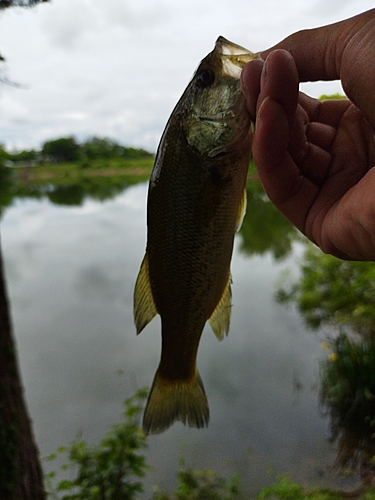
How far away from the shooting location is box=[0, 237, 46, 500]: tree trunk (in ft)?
9.42

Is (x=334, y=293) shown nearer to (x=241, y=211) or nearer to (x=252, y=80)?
(x=241, y=211)

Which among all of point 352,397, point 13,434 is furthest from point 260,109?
point 352,397

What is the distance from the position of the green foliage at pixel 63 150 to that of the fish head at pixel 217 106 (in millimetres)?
23628

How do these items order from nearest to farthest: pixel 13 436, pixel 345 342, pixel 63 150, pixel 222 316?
pixel 222 316
pixel 13 436
pixel 345 342
pixel 63 150

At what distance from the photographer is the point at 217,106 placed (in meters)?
1.33

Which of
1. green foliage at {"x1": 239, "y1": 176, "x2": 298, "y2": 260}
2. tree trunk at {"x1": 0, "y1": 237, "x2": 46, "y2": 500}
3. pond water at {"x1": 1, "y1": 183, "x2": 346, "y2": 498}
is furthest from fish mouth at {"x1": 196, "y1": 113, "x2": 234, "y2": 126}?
green foliage at {"x1": 239, "y1": 176, "x2": 298, "y2": 260}

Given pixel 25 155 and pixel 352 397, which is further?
pixel 25 155

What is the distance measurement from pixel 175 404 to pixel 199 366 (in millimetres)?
6389

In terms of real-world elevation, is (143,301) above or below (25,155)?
below

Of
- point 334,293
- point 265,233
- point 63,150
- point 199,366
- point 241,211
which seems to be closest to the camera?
point 241,211

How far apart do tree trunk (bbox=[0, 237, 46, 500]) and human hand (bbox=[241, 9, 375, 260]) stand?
2.64m

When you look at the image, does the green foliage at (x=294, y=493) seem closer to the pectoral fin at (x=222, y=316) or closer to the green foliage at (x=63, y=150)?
the pectoral fin at (x=222, y=316)

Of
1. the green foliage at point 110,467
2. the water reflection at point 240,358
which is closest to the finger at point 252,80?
the green foliage at point 110,467

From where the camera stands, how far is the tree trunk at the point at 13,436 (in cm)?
287
